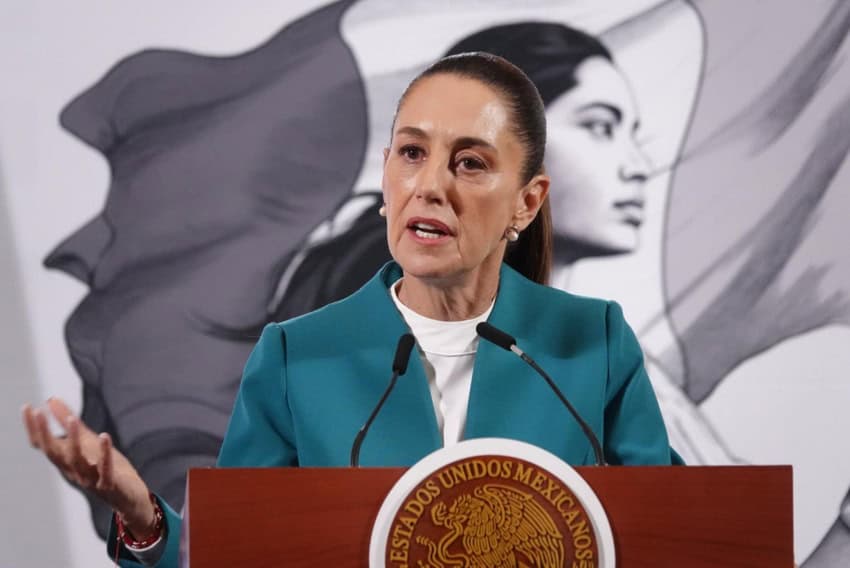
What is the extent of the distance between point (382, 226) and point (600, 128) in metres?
0.61

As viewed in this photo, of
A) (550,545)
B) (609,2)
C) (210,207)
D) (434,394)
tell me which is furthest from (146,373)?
(550,545)

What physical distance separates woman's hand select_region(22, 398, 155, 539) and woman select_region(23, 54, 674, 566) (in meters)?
0.26

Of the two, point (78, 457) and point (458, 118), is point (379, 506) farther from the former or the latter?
point (458, 118)

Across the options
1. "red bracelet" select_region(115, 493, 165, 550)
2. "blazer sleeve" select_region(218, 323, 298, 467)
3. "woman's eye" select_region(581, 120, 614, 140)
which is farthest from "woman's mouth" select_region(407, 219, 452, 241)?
"woman's eye" select_region(581, 120, 614, 140)

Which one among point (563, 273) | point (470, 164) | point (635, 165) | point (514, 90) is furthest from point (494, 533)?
point (635, 165)

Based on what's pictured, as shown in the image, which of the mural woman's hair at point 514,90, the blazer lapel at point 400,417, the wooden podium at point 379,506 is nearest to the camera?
the wooden podium at point 379,506

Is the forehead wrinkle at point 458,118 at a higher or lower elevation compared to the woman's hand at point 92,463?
higher

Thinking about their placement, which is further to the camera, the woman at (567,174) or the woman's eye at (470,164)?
the woman at (567,174)

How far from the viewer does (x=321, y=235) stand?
9.30ft

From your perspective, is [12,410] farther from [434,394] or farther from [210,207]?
[434,394]

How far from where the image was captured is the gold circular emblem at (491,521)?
47.6 inches

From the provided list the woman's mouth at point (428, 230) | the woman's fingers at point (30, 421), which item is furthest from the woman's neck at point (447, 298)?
the woman's fingers at point (30, 421)

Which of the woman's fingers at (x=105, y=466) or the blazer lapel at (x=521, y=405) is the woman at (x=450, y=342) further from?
the woman's fingers at (x=105, y=466)

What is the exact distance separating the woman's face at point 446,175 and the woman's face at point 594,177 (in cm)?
108
